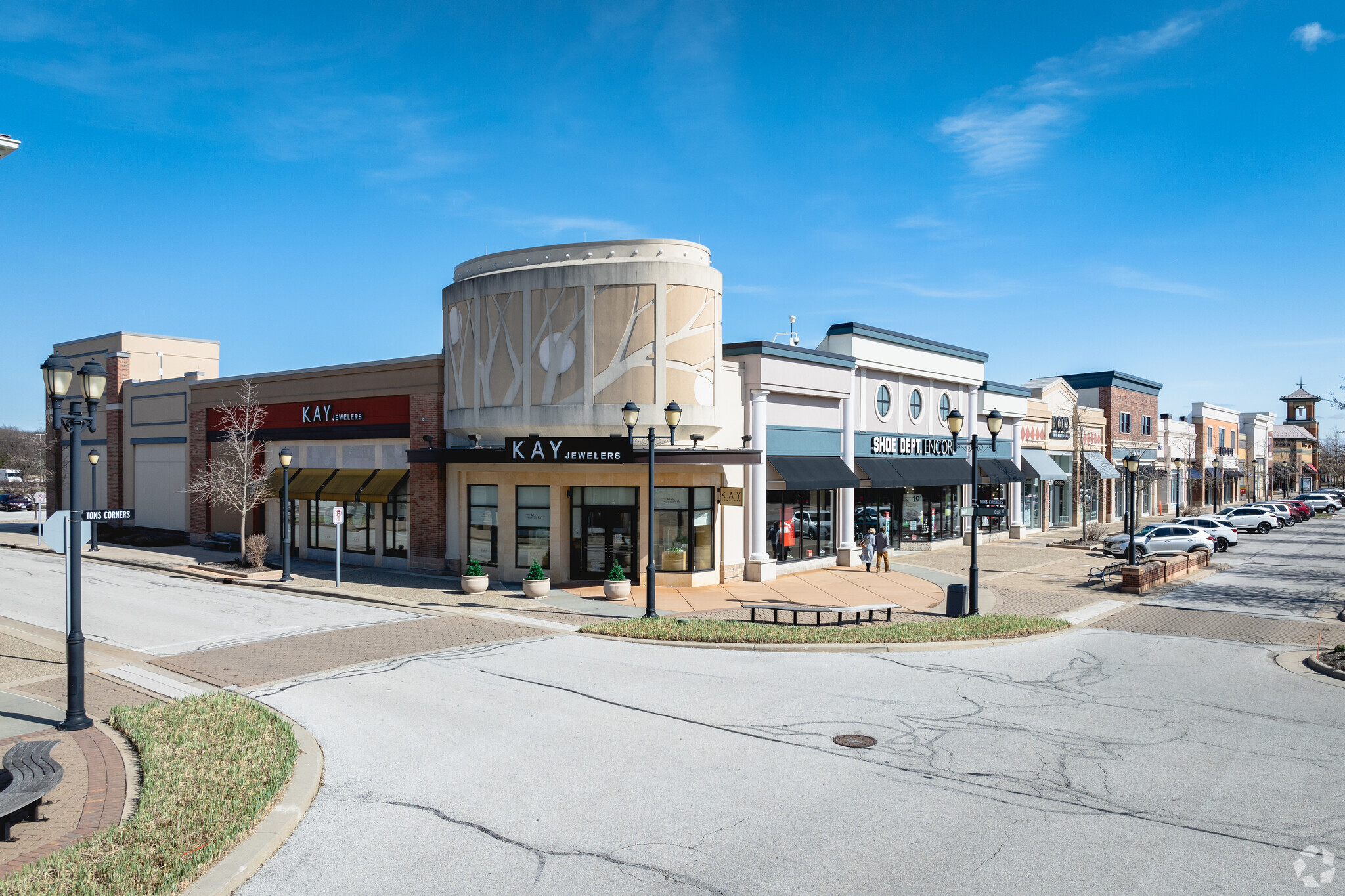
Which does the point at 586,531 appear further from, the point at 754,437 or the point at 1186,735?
the point at 1186,735

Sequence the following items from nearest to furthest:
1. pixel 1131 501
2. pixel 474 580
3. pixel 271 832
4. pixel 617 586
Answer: pixel 271 832
pixel 617 586
pixel 474 580
pixel 1131 501

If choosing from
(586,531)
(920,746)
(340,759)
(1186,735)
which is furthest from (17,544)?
(1186,735)

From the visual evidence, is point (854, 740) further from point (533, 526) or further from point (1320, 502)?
point (1320, 502)

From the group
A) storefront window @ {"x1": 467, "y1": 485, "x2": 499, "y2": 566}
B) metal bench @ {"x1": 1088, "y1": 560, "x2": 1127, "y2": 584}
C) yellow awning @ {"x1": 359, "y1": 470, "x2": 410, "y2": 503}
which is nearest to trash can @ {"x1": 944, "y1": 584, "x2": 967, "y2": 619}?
metal bench @ {"x1": 1088, "y1": 560, "x2": 1127, "y2": 584}

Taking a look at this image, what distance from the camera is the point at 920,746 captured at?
10.5m

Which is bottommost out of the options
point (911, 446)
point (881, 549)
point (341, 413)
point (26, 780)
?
point (26, 780)

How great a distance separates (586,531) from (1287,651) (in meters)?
16.9

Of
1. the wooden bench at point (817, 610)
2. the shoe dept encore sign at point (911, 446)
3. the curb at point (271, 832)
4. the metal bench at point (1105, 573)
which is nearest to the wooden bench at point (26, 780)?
the curb at point (271, 832)

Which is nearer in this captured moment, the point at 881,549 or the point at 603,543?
the point at 603,543

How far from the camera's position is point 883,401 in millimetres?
34125

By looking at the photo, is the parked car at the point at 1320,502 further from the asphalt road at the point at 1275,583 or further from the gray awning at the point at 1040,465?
the gray awning at the point at 1040,465

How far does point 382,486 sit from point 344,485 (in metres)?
2.11

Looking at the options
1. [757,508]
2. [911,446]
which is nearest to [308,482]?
[757,508]

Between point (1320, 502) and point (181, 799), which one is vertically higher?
point (1320, 502)
